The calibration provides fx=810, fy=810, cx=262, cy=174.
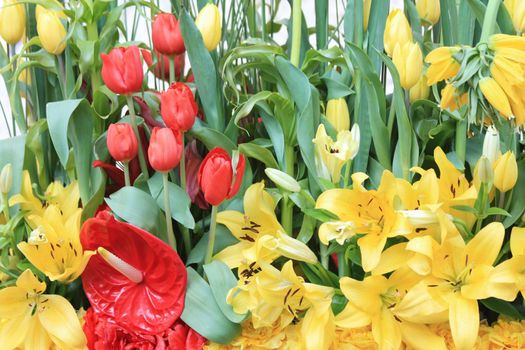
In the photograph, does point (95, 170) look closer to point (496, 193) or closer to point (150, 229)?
point (150, 229)

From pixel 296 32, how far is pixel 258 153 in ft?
0.31

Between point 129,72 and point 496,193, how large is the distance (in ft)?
0.84

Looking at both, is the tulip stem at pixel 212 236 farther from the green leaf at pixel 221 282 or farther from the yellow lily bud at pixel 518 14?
the yellow lily bud at pixel 518 14

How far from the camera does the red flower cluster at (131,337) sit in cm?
53

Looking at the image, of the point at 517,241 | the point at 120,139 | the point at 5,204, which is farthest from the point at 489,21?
the point at 5,204

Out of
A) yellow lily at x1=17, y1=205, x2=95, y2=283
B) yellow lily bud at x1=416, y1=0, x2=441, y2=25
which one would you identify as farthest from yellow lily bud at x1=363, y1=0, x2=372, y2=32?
yellow lily at x1=17, y1=205, x2=95, y2=283

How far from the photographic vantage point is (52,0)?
2.01ft

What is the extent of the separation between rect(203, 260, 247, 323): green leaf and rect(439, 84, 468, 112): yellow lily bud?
0.18 metres

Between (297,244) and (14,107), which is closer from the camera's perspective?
(297,244)

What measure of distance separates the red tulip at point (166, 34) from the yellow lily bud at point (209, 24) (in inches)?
0.7

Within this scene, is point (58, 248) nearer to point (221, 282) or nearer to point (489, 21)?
point (221, 282)

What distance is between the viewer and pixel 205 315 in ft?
1.74

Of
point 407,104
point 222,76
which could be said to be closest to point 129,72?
point 222,76

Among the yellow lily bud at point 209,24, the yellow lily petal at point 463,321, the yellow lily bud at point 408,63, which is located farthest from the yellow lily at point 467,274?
the yellow lily bud at point 209,24
